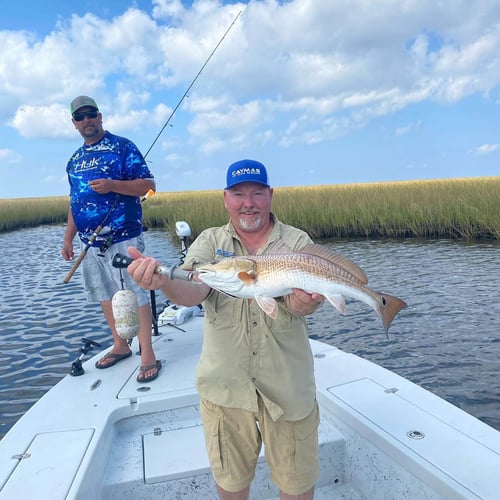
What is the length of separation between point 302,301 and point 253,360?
0.43m

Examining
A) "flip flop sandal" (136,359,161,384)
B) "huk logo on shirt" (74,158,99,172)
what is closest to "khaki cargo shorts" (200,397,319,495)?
"flip flop sandal" (136,359,161,384)

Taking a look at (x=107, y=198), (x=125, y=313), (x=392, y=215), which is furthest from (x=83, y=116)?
(x=392, y=215)

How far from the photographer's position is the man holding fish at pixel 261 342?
96.7 inches

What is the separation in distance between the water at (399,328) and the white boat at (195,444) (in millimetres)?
2612

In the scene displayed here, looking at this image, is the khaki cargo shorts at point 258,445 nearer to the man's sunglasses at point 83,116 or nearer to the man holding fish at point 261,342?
the man holding fish at point 261,342

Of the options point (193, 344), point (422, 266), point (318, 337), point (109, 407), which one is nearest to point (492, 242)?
point (422, 266)

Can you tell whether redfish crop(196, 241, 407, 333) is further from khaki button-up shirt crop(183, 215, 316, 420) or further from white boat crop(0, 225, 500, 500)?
white boat crop(0, 225, 500, 500)

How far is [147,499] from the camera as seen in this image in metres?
3.23

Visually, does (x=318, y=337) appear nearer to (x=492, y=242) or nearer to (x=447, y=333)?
(x=447, y=333)

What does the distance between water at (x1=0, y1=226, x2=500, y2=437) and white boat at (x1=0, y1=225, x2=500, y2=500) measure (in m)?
2.61

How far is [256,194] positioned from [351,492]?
91.9 inches

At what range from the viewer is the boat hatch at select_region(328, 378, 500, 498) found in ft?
8.46

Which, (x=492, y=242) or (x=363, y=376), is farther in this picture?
(x=492, y=242)

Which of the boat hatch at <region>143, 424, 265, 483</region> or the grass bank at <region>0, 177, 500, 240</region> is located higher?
the grass bank at <region>0, 177, 500, 240</region>
